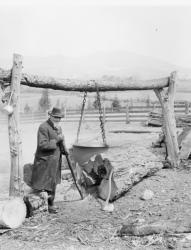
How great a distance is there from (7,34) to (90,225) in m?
90.5

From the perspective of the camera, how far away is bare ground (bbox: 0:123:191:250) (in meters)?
6.06

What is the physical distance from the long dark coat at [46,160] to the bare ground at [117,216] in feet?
1.88

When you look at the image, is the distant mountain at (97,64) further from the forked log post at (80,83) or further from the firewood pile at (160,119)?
the forked log post at (80,83)

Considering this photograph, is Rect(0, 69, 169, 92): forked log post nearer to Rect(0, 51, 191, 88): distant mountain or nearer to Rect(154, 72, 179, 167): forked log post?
Rect(154, 72, 179, 167): forked log post

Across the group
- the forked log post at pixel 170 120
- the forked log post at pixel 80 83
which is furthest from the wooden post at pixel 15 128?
the forked log post at pixel 170 120

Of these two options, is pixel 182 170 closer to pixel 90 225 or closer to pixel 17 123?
pixel 90 225

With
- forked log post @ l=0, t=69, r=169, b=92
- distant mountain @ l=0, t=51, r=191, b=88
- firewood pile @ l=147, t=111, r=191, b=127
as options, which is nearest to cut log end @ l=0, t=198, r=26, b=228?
forked log post @ l=0, t=69, r=169, b=92

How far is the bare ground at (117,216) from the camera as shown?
606 cm

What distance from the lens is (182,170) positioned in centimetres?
992

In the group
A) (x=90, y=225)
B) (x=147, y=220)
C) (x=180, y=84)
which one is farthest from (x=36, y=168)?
(x=180, y=84)

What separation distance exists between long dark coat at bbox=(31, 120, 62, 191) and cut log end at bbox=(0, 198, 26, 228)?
0.65 metres

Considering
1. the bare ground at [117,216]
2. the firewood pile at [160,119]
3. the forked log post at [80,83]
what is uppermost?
the forked log post at [80,83]

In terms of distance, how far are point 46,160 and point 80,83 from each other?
1812 mm

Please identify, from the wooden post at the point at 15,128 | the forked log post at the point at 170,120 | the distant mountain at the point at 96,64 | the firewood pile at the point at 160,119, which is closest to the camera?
the wooden post at the point at 15,128
